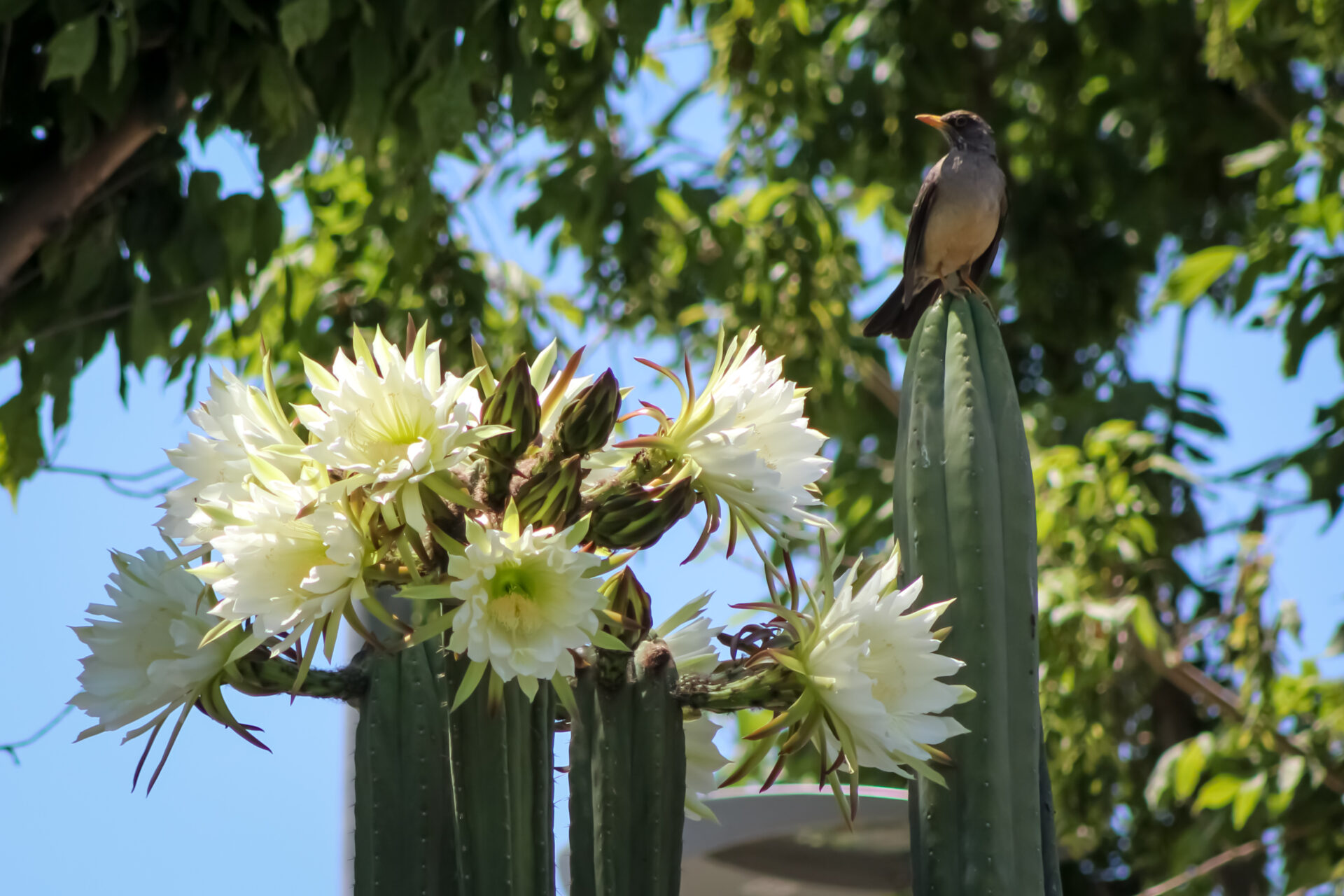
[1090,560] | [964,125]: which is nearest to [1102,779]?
[1090,560]

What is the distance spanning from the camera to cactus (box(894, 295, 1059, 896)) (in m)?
1.24

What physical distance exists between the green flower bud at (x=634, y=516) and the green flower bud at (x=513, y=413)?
0.26ft

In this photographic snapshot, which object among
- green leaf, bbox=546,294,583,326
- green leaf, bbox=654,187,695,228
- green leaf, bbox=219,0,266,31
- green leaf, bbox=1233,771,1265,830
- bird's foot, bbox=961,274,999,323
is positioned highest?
green leaf, bbox=654,187,695,228

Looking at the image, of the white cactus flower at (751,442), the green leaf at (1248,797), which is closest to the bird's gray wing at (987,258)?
the white cactus flower at (751,442)

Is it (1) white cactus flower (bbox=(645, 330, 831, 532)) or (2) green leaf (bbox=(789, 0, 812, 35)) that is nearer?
(1) white cactus flower (bbox=(645, 330, 831, 532))

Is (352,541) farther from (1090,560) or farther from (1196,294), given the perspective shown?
(1196,294)

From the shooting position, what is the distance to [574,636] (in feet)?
3.14

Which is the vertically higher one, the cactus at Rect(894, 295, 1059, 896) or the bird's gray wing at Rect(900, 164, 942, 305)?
the bird's gray wing at Rect(900, 164, 942, 305)

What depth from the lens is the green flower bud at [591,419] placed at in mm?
1038

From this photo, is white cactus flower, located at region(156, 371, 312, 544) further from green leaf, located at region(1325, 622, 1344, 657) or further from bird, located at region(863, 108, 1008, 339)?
green leaf, located at region(1325, 622, 1344, 657)

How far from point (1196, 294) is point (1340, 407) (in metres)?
0.47

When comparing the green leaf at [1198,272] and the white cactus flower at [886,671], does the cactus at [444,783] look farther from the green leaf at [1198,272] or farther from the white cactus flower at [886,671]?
the green leaf at [1198,272]

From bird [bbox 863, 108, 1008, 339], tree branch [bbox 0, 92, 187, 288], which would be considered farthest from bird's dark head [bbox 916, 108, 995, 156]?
tree branch [bbox 0, 92, 187, 288]

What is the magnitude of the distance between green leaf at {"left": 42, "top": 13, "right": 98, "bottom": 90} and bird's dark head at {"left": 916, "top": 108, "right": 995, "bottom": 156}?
1201 mm
